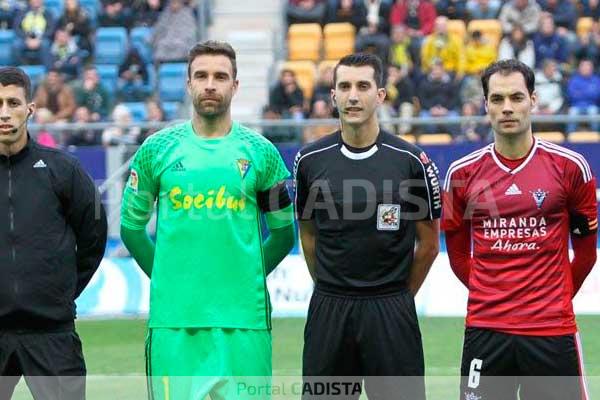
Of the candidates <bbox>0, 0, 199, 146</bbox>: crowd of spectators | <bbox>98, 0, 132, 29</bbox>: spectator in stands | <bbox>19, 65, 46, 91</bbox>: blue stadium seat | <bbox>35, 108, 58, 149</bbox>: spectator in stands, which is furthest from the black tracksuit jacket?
<bbox>98, 0, 132, 29</bbox>: spectator in stands

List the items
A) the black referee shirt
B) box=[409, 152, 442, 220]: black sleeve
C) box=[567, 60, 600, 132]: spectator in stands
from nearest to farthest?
the black referee shirt, box=[409, 152, 442, 220]: black sleeve, box=[567, 60, 600, 132]: spectator in stands

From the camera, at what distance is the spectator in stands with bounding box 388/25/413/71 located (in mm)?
19391

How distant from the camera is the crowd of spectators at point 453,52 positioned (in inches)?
707

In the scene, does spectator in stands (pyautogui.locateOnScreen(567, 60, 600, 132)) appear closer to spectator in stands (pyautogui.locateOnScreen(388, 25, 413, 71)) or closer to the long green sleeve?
spectator in stands (pyautogui.locateOnScreen(388, 25, 413, 71))

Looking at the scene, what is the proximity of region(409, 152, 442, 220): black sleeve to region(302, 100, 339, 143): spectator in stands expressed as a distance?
8.01m

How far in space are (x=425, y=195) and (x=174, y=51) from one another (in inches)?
533

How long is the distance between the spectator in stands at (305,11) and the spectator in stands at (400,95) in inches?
107

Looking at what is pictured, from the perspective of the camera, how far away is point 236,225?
275 inches

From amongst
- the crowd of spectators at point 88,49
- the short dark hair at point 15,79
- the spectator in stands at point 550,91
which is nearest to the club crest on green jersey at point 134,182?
the short dark hair at point 15,79

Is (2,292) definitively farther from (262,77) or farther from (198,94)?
(262,77)

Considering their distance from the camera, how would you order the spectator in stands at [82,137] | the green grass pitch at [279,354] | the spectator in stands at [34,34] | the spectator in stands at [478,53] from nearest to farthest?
the green grass pitch at [279,354]
the spectator in stands at [82,137]
the spectator in stands at [478,53]
the spectator in stands at [34,34]

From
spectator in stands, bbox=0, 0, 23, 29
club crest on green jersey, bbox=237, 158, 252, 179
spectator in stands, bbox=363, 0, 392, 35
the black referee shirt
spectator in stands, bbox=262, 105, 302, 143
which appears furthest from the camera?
spectator in stands, bbox=0, 0, 23, 29

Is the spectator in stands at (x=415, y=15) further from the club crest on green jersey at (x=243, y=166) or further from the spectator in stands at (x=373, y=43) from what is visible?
the club crest on green jersey at (x=243, y=166)

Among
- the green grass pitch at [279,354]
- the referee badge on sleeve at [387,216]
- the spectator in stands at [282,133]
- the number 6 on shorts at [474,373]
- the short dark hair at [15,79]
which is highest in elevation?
the short dark hair at [15,79]
